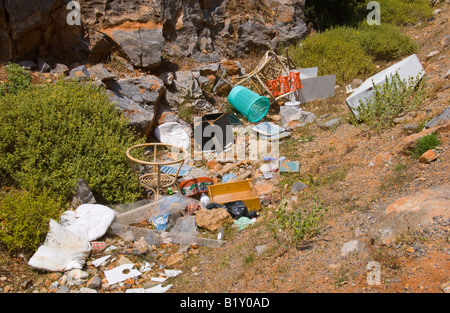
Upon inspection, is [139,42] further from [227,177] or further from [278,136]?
[227,177]

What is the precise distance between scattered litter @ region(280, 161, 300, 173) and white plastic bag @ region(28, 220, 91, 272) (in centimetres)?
288

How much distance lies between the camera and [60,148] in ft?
14.9

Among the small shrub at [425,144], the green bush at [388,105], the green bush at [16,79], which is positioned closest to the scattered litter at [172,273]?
the small shrub at [425,144]

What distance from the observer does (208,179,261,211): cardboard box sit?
16.7ft

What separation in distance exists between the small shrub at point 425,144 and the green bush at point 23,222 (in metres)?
4.03

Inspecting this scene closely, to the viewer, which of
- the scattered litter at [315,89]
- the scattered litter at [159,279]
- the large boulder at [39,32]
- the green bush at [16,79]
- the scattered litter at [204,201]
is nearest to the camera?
the scattered litter at [159,279]

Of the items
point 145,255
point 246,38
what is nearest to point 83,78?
point 145,255

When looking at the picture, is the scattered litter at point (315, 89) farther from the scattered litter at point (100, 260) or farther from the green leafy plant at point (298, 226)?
the scattered litter at point (100, 260)

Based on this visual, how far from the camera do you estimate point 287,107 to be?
24.0 ft

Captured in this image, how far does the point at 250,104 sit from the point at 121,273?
4.42 meters

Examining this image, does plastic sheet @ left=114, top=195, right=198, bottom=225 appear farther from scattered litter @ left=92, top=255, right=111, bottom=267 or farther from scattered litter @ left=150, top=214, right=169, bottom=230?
scattered litter @ left=92, top=255, right=111, bottom=267

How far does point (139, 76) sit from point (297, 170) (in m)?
3.64

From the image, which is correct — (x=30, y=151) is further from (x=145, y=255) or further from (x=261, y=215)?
(x=261, y=215)

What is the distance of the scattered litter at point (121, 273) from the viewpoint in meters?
3.50
